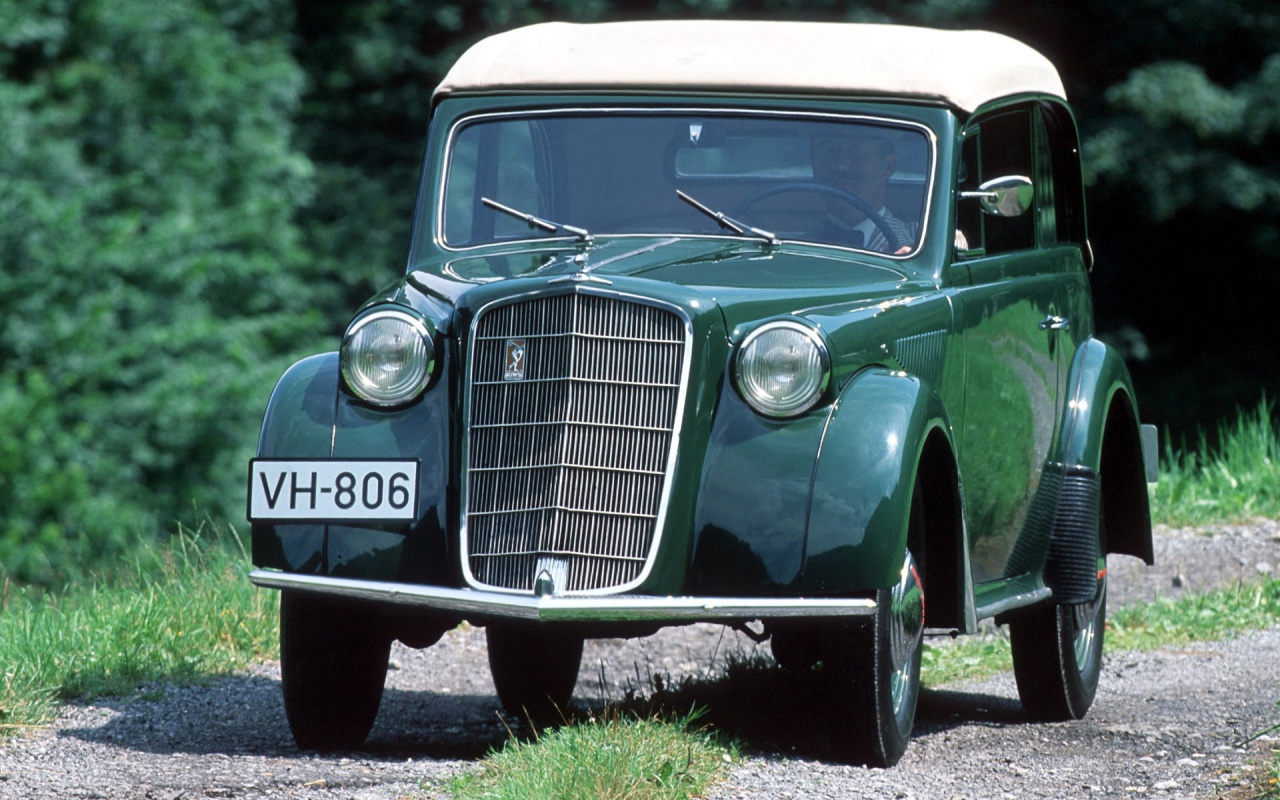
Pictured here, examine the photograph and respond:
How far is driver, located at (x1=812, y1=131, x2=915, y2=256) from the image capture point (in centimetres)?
523

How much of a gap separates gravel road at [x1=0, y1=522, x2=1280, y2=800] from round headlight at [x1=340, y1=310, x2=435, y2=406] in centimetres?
93

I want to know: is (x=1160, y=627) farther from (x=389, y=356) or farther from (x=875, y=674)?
(x=389, y=356)

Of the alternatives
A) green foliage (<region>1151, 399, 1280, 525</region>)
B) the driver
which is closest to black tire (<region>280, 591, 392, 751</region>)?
the driver

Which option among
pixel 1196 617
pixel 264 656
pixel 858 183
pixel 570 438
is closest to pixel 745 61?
pixel 858 183

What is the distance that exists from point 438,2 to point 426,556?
564 inches

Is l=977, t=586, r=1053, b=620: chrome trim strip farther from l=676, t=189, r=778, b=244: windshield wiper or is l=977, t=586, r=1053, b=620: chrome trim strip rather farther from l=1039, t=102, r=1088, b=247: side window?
l=1039, t=102, r=1088, b=247: side window

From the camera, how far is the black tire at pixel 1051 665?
5.91 m

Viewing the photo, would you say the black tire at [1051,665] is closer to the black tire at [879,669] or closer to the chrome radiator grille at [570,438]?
→ the black tire at [879,669]

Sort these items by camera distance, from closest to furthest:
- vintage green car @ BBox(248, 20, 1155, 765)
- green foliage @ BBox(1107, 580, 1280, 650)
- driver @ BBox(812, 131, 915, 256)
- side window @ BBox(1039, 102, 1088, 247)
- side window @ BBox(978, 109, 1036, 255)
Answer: vintage green car @ BBox(248, 20, 1155, 765)
driver @ BBox(812, 131, 915, 256)
side window @ BBox(978, 109, 1036, 255)
side window @ BBox(1039, 102, 1088, 247)
green foliage @ BBox(1107, 580, 1280, 650)

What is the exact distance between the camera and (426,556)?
14.7 ft

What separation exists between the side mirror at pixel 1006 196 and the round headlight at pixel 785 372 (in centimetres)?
107

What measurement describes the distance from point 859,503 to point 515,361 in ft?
2.94

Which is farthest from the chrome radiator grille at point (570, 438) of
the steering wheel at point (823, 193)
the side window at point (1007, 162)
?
the side window at point (1007, 162)

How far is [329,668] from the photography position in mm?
4883
